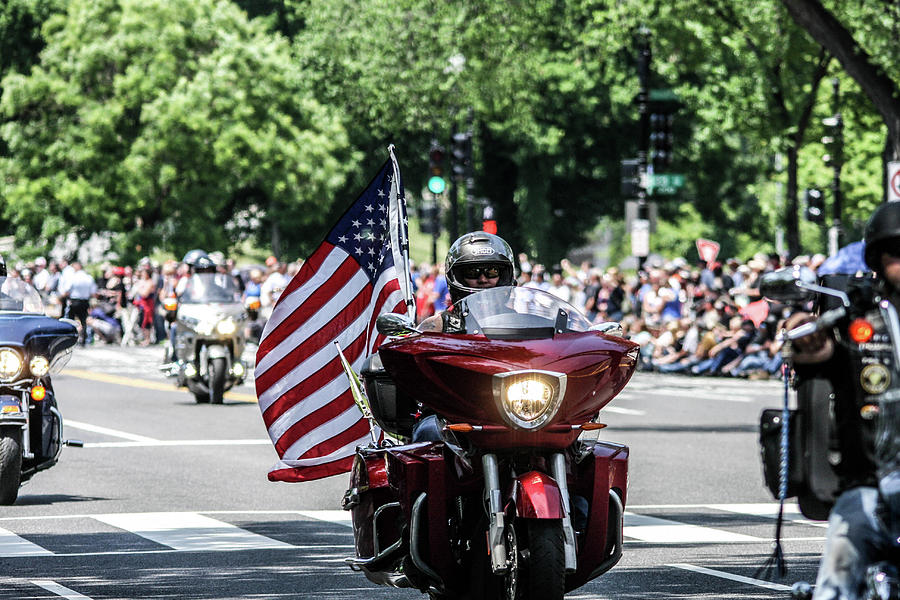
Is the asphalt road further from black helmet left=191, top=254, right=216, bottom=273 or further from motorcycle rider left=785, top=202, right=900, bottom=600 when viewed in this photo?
black helmet left=191, top=254, right=216, bottom=273

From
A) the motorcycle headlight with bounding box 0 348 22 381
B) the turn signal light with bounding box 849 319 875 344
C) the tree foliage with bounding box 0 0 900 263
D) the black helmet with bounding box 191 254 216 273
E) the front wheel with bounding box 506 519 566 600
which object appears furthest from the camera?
the tree foliage with bounding box 0 0 900 263

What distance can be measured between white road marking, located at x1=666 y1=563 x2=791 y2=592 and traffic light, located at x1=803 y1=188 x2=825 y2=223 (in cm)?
2295

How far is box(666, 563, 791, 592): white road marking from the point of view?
902 centimetres

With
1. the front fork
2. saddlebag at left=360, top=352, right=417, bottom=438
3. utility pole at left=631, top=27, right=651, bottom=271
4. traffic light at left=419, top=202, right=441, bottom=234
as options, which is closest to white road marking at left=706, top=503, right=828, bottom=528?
saddlebag at left=360, top=352, right=417, bottom=438

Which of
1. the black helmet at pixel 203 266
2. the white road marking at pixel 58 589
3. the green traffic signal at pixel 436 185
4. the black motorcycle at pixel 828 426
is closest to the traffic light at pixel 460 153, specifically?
the green traffic signal at pixel 436 185

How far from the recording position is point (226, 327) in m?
23.1

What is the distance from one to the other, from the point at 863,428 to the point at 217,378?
59.6 ft

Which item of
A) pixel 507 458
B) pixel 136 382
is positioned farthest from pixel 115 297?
pixel 507 458

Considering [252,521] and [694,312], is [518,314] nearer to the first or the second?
[252,521]

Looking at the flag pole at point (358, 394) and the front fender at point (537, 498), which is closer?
the front fender at point (537, 498)

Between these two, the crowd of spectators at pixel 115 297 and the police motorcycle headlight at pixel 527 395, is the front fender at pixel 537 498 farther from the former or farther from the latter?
the crowd of spectators at pixel 115 297

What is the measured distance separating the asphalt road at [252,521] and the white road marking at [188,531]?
0.05 ft

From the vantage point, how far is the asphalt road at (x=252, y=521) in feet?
29.8

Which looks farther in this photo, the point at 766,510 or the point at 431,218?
the point at 431,218
